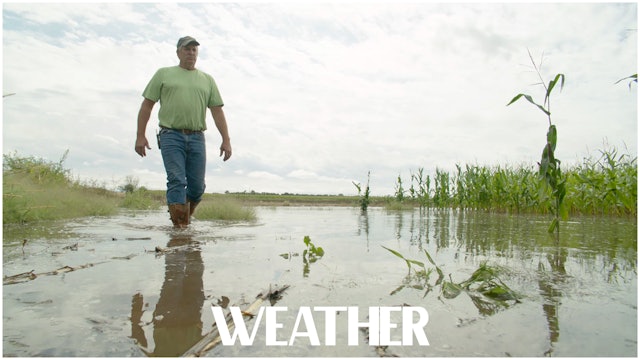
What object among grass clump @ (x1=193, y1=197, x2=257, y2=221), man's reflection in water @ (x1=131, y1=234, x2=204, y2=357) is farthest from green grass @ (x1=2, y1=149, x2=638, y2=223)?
man's reflection in water @ (x1=131, y1=234, x2=204, y2=357)

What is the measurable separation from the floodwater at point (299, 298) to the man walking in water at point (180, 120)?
1541mm

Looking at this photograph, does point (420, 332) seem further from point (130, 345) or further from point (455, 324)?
point (130, 345)

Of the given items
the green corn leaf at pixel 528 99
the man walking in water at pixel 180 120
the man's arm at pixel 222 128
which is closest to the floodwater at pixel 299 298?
the green corn leaf at pixel 528 99

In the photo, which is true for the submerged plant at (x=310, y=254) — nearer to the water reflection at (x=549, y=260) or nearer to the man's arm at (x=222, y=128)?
the water reflection at (x=549, y=260)

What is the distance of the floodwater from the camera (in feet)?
5.01

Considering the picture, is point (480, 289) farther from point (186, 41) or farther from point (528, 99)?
point (186, 41)

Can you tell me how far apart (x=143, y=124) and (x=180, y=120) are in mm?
584

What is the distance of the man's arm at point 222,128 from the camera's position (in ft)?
19.3

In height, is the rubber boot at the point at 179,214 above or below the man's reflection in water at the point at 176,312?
above

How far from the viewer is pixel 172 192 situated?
17.2 ft

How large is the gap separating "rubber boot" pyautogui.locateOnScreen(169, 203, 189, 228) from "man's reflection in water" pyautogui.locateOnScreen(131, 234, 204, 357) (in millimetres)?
2490

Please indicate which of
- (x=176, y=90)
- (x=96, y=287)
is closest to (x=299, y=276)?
(x=96, y=287)

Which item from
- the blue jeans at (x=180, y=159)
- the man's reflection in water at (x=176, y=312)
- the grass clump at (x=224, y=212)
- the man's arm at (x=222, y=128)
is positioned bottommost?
the man's reflection in water at (x=176, y=312)

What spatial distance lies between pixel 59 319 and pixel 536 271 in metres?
2.63
